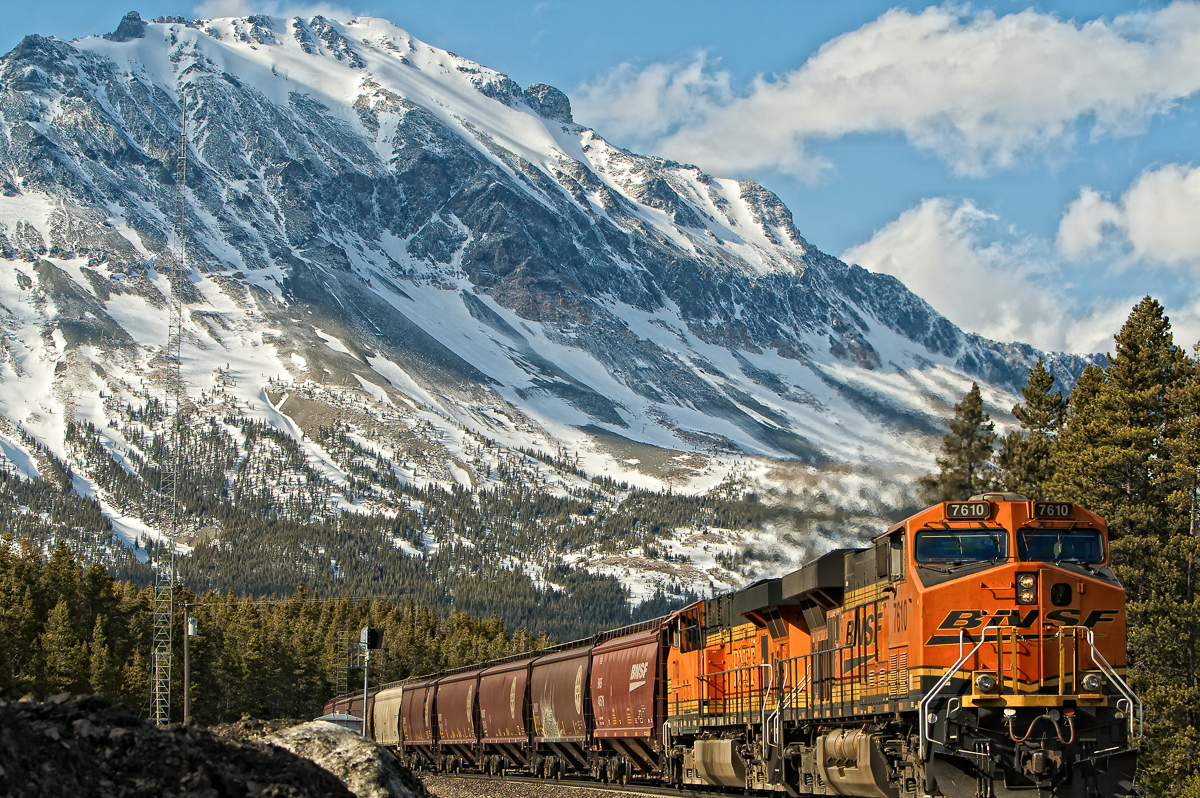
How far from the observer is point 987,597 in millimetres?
20109

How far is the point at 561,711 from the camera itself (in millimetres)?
44344

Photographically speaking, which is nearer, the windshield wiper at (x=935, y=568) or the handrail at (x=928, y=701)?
the handrail at (x=928, y=701)

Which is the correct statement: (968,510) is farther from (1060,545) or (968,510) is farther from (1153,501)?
(1153,501)

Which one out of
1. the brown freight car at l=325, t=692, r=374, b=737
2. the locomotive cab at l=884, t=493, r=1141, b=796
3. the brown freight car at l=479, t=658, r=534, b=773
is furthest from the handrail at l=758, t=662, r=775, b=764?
the brown freight car at l=325, t=692, r=374, b=737

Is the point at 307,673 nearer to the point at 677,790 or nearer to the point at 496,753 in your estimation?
the point at 496,753

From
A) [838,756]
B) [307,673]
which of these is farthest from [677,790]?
[307,673]

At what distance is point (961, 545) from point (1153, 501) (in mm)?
28249

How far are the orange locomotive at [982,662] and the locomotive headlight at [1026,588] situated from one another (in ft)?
0.10

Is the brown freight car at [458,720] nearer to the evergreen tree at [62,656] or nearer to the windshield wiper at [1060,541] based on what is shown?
the evergreen tree at [62,656]

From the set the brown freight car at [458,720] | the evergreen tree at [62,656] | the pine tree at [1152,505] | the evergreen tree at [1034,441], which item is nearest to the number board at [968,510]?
the pine tree at [1152,505]

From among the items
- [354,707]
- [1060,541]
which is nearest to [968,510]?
[1060,541]

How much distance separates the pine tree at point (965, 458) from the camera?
205 feet

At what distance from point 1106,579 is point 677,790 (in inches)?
686

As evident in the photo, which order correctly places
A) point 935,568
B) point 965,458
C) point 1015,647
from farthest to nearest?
point 965,458 → point 935,568 → point 1015,647
